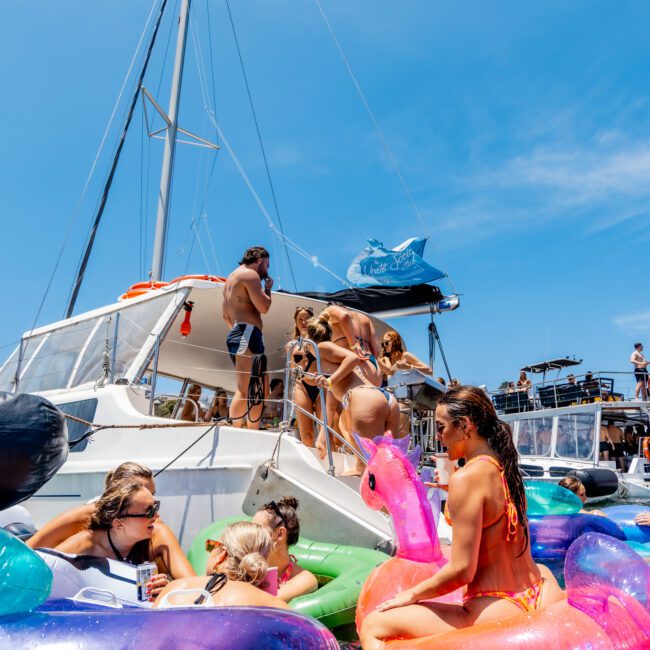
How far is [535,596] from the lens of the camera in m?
2.43

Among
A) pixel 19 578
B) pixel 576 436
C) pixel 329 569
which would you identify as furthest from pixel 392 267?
pixel 19 578

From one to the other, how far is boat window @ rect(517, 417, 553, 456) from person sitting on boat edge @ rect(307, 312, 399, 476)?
1260 cm

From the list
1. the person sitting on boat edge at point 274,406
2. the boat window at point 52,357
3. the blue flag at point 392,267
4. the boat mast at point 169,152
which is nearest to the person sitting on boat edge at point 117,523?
the boat window at point 52,357

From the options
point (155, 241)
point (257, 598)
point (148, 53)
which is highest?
point (148, 53)

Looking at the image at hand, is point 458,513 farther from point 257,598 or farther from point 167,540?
point 167,540

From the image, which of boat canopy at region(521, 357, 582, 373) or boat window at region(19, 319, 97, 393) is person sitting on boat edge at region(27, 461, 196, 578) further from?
boat canopy at region(521, 357, 582, 373)

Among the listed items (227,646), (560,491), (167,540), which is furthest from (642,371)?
(227,646)

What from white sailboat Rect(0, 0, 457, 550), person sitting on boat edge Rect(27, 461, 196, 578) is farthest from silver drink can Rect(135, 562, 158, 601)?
white sailboat Rect(0, 0, 457, 550)

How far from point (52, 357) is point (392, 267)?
25.1 feet

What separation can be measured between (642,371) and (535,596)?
16056 mm

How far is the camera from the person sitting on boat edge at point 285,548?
3865 millimetres

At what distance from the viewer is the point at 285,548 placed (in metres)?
4.05

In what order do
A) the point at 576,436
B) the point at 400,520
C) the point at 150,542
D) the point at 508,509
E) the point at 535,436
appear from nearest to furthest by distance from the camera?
the point at 508,509 → the point at 400,520 → the point at 150,542 → the point at 576,436 → the point at 535,436

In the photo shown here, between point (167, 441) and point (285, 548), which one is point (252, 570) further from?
point (167, 441)
